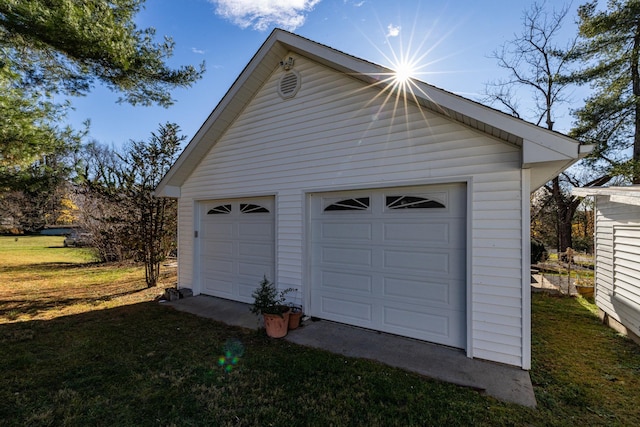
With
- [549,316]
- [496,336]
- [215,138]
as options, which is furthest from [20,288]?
[549,316]

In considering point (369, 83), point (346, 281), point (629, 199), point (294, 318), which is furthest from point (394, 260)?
point (629, 199)

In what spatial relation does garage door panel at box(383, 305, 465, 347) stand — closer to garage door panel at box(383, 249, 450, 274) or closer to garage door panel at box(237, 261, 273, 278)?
garage door panel at box(383, 249, 450, 274)

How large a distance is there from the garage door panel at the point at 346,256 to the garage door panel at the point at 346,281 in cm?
18

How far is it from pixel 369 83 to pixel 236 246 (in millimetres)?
4326

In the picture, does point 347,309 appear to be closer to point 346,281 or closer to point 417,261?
point 346,281

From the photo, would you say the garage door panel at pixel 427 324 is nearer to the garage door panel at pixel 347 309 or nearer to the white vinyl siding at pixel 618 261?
the garage door panel at pixel 347 309

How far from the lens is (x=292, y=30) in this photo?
5.13 m

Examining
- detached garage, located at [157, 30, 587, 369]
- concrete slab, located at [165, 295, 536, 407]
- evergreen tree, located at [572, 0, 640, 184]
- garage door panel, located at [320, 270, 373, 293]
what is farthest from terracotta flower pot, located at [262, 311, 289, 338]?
evergreen tree, located at [572, 0, 640, 184]

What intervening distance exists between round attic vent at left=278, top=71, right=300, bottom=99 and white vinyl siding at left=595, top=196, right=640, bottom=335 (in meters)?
6.11

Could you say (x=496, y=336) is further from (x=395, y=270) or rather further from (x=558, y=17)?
(x=558, y=17)

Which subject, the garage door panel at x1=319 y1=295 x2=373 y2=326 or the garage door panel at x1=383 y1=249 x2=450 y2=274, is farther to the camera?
the garage door panel at x1=319 y1=295 x2=373 y2=326

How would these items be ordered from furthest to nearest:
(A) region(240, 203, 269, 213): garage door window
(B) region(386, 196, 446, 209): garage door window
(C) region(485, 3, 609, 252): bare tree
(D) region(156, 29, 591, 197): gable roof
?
(C) region(485, 3, 609, 252): bare tree
(A) region(240, 203, 269, 213): garage door window
(B) region(386, 196, 446, 209): garage door window
(D) region(156, 29, 591, 197): gable roof

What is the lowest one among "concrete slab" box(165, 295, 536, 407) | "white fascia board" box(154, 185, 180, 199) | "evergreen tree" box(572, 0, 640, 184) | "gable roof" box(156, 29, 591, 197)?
"concrete slab" box(165, 295, 536, 407)

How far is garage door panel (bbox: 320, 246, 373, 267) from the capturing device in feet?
15.3
